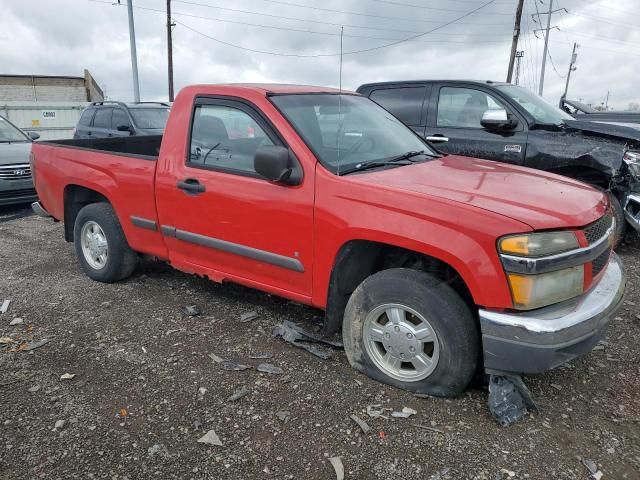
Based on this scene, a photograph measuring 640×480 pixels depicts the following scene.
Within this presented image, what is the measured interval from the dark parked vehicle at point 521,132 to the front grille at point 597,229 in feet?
8.67

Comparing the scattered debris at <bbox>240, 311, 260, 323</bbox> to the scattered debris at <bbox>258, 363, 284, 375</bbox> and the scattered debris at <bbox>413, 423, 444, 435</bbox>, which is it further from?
the scattered debris at <bbox>413, 423, 444, 435</bbox>

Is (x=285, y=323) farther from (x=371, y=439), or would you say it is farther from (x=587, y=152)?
(x=587, y=152)

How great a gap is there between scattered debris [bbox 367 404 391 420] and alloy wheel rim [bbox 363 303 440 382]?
0.74ft

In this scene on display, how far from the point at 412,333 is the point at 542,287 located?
75 centimetres

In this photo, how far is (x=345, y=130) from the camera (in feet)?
12.2

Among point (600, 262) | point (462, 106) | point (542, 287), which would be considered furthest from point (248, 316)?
point (462, 106)

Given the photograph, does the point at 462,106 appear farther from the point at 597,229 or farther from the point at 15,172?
the point at 15,172

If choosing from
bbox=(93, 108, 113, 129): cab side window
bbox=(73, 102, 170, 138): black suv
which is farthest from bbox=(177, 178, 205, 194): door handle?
bbox=(93, 108, 113, 129): cab side window

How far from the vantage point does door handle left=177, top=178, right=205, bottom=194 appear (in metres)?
3.74

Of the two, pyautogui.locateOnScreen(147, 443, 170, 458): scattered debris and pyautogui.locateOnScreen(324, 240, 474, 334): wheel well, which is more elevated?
pyautogui.locateOnScreen(324, 240, 474, 334): wheel well

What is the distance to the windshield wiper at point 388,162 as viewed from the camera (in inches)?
130

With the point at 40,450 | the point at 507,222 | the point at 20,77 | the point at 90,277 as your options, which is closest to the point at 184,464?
the point at 40,450

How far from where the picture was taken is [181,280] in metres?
5.02

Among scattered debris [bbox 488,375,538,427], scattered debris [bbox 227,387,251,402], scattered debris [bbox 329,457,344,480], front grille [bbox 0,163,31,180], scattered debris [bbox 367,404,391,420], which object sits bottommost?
scattered debris [bbox 329,457,344,480]
